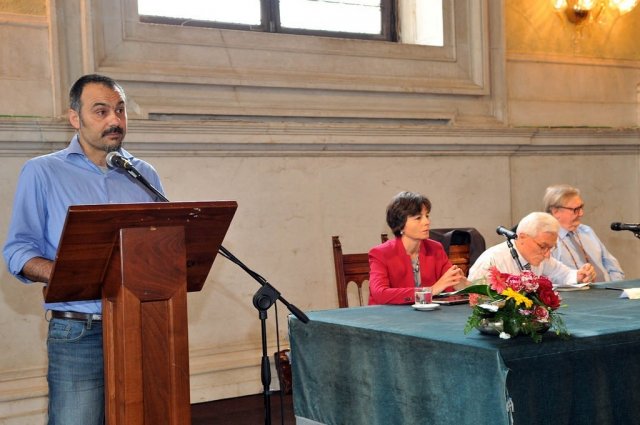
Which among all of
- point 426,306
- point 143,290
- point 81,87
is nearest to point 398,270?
point 426,306

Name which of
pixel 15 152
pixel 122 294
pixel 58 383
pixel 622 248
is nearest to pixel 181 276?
pixel 122 294

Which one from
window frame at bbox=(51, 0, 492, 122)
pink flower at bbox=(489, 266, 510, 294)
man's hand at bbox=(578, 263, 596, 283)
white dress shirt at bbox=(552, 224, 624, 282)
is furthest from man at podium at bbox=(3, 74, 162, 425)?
white dress shirt at bbox=(552, 224, 624, 282)

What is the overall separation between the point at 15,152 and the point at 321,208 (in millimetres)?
1987

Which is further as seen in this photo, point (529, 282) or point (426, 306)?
point (426, 306)

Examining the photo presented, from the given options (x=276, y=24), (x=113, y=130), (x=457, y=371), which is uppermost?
(x=276, y=24)

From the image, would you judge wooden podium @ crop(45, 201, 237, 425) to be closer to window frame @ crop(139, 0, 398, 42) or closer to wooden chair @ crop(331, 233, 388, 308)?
wooden chair @ crop(331, 233, 388, 308)

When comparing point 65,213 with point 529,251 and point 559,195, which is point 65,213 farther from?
point 559,195

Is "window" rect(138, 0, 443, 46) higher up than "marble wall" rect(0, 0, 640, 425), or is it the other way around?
"window" rect(138, 0, 443, 46)

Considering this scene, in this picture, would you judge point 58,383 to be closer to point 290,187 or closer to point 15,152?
point 15,152

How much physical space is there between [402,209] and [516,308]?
1.69m

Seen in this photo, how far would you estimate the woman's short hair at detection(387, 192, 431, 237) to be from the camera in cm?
462

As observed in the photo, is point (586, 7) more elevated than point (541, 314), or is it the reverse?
point (586, 7)

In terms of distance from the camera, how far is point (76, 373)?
286 cm

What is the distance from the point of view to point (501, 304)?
9.87ft
